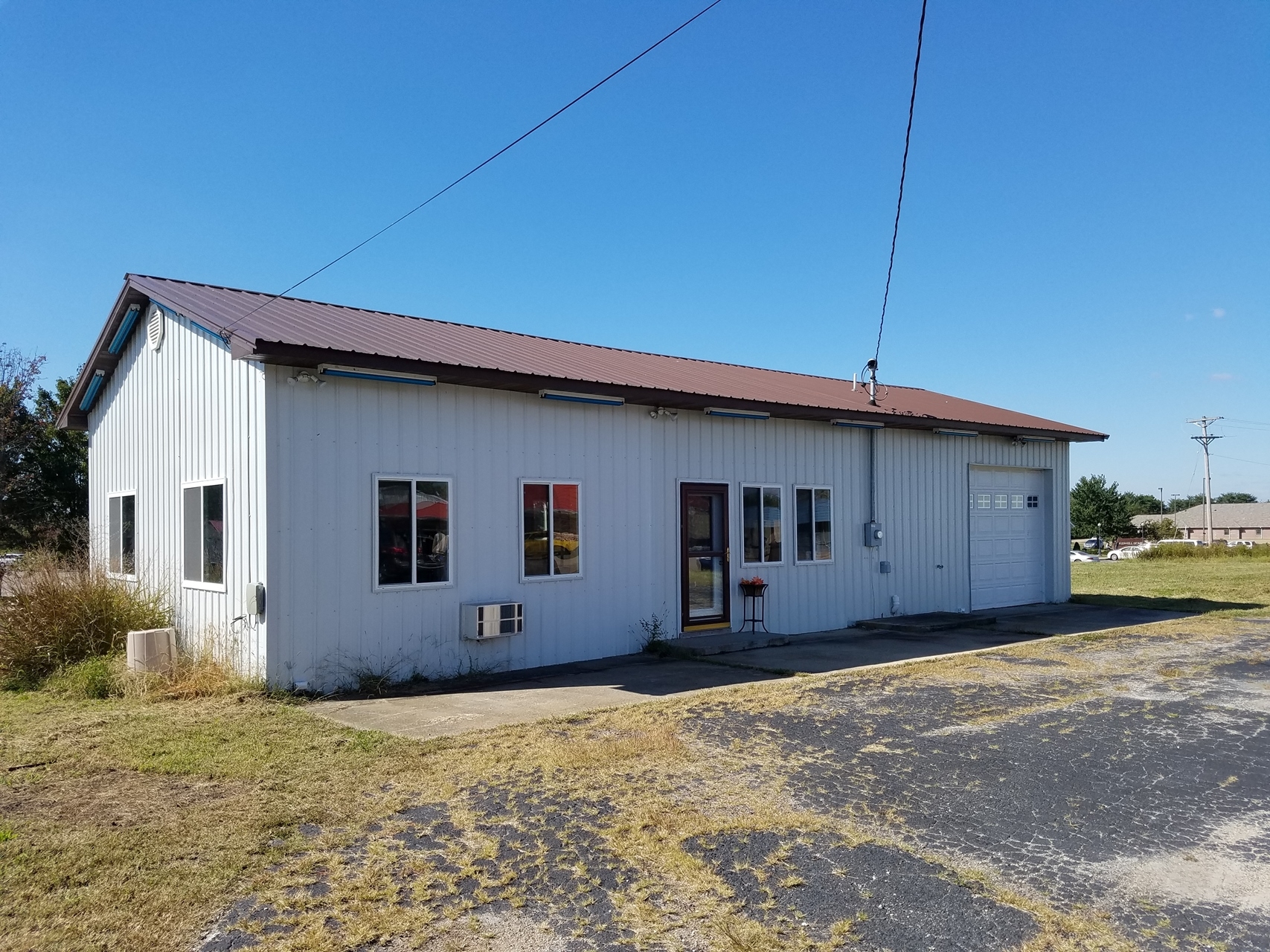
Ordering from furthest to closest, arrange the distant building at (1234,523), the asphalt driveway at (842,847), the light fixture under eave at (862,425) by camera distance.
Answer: the distant building at (1234,523) < the light fixture under eave at (862,425) < the asphalt driveway at (842,847)

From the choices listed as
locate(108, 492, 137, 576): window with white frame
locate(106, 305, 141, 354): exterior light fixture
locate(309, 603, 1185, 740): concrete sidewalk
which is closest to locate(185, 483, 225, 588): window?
locate(309, 603, 1185, 740): concrete sidewalk

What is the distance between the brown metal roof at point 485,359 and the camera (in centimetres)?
935

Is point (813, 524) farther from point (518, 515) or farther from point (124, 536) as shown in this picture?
point (124, 536)

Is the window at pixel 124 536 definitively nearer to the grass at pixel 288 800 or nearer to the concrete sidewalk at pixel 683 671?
the grass at pixel 288 800

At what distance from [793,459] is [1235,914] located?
1018 cm

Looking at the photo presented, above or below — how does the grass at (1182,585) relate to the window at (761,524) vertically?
below

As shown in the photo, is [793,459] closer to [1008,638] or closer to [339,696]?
[1008,638]

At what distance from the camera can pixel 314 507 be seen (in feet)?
30.1

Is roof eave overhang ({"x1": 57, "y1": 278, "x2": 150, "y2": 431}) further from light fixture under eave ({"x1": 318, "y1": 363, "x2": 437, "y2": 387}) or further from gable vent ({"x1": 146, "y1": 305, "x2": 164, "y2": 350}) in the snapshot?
light fixture under eave ({"x1": 318, "y1": 363, "x2": 437, "y2": 387})

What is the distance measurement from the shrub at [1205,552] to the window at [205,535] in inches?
1569

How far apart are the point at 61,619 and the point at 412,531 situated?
412 cm

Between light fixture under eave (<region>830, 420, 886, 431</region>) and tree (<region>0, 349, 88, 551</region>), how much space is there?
56.5 feet

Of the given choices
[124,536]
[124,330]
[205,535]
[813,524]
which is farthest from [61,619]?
[813,524]

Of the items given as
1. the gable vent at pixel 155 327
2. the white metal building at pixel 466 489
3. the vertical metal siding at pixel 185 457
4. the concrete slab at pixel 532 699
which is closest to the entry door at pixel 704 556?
the white metal building at pixel 466 489
